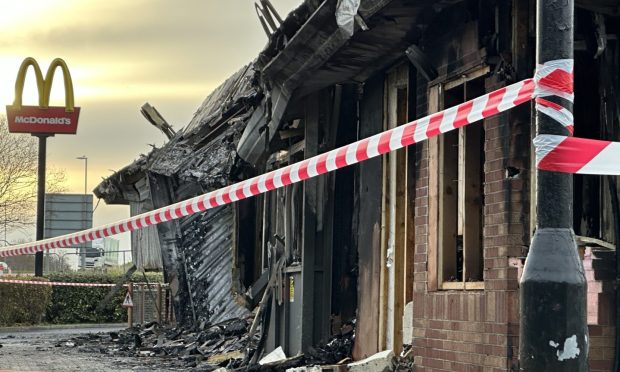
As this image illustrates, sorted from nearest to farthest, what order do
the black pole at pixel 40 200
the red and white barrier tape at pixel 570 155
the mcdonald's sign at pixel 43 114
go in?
the red and white barrier tape at pixel 570 155 → the black pole at pixel 40 200 → the mcdonald's sign at pixel 43 114

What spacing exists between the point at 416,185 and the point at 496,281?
199 centimetres

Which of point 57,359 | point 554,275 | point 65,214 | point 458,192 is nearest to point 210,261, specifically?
point 57,359

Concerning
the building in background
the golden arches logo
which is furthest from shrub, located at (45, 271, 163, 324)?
the building in background

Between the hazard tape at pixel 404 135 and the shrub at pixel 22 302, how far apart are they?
70.5ft

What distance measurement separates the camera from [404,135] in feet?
25.4

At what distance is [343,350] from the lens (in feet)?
43.6

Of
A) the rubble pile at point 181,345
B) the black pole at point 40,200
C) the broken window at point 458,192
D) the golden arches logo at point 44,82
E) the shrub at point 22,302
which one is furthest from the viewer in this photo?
the golden arches logo at point 44,82

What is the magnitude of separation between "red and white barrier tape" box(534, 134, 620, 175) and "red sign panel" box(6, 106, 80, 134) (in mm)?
38219

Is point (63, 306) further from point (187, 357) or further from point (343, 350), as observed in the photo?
point (343, 350)

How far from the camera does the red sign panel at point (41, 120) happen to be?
42156 millimetres

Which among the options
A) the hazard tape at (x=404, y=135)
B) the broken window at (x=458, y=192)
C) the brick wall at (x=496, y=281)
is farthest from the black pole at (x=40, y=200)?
the brick wall at (x=496, y=281)

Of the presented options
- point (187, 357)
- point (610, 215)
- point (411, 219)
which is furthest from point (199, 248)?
point (610, 215)

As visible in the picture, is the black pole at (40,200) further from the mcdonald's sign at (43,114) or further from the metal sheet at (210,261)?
the metal sheet at (210,261)

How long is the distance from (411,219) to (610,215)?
3.61 meters
